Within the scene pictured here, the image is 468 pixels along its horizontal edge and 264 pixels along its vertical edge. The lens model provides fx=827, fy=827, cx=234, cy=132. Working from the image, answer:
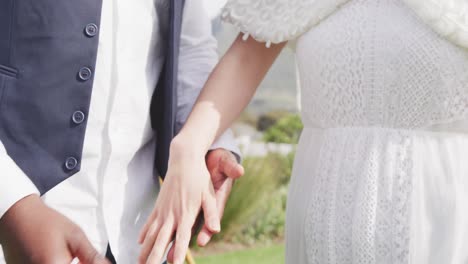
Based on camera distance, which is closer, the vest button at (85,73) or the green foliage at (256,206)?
the vest button at (85,73)

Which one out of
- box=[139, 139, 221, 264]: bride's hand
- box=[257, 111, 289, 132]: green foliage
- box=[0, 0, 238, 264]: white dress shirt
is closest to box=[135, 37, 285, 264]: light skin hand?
box=[139, 139, 221, 264]: bride's hand

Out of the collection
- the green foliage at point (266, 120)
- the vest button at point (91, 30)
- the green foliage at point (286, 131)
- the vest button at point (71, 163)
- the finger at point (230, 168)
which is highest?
the vest button at point (91, 30)

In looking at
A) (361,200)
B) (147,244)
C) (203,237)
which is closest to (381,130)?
(361,200)

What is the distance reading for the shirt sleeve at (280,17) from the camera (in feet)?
6.35

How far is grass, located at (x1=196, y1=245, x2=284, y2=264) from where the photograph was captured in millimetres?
7398

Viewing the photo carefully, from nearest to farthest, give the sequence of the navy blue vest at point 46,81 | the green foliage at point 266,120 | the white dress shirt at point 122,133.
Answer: the navy blue vest at point 46,81 < the white dress shirt at point 122,133 < the green foliage at point 266,120

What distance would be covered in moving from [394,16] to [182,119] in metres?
0.59

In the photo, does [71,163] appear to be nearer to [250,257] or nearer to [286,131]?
[250,257]

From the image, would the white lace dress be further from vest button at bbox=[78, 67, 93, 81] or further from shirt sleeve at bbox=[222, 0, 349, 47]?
vest button at bbox=[78, 67, 93, 81]

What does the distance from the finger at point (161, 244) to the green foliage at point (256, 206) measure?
6117mm

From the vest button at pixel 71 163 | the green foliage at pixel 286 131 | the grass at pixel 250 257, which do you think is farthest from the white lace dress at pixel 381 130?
the green foliage at pixel 286 131

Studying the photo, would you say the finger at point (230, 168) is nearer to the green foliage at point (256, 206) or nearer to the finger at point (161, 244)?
the finger at point (161, 244)

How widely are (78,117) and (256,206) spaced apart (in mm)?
6267

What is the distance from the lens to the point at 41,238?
155 cm
